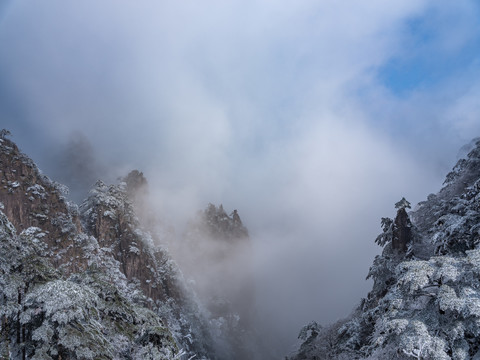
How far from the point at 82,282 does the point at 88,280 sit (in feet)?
1.67

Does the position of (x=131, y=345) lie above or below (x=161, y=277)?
below

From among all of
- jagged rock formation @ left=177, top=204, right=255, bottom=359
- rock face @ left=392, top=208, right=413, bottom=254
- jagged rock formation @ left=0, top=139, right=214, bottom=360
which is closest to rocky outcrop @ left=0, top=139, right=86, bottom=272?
jagged rock formation @ left=0, top=139, right=214, bottom=360

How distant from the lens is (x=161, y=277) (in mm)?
90375

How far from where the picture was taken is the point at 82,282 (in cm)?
1756

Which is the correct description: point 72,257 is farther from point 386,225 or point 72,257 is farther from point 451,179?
point 451,179

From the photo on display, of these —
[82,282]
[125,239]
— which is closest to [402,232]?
[82,282]

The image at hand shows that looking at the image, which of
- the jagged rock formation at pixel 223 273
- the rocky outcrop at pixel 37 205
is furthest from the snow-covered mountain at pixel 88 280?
the jagged rock formation at pixel 223 273

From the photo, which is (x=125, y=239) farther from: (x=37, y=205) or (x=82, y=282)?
(x=82, y=282)

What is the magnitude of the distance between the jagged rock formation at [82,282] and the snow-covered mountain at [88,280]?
44 millimetres

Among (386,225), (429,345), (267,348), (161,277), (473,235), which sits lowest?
(429,345)

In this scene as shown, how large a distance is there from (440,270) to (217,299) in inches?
5136

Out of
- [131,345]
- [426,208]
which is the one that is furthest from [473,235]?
[426,208]

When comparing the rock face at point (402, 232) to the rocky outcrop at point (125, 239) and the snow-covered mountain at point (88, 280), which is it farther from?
the rocky outcrop at point (125, 239)

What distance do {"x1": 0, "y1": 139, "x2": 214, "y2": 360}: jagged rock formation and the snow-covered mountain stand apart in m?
0.04
